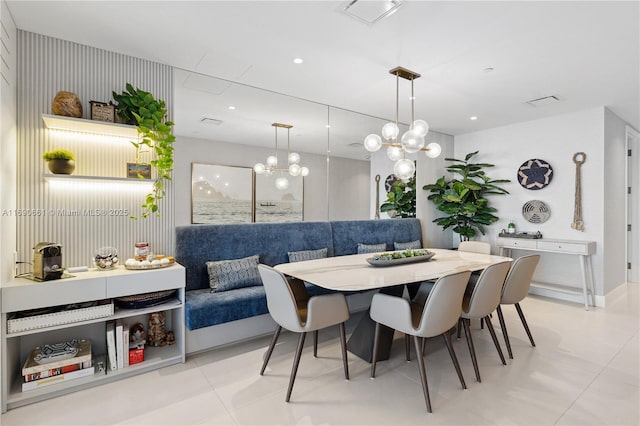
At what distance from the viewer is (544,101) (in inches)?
155

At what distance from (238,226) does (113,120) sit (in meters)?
1.42

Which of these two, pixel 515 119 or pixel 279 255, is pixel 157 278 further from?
pixel 515 119

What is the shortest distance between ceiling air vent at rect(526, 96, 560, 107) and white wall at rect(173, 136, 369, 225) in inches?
83.4

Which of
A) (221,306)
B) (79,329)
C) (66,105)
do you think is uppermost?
(66,105)

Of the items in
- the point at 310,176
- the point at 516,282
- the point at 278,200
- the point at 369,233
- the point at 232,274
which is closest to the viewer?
the point at 516,282

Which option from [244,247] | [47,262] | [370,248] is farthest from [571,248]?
[47,262]

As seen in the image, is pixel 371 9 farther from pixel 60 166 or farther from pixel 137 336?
pixel 137 336

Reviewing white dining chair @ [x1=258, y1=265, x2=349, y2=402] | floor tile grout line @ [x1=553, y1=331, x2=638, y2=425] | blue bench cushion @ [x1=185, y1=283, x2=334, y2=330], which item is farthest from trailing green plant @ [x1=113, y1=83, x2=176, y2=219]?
floor tile grout line @ [x1=553, y1=331, x2=638, y2=425]

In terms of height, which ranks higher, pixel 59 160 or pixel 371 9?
pixel 371 9

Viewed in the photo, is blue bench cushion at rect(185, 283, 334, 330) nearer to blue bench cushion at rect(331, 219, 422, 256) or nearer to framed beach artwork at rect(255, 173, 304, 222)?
framed beach artwork at rect(255, 173, 304, 222)

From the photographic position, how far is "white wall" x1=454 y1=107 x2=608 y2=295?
4.25 m

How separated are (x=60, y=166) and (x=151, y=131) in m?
0.68

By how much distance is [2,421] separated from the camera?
1.95 m

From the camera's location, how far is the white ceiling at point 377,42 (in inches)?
86.2
